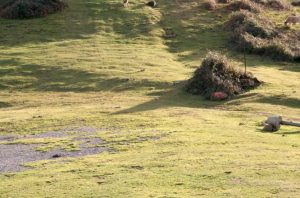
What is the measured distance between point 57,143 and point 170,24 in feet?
126

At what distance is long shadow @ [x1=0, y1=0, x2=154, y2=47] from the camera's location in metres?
57.2

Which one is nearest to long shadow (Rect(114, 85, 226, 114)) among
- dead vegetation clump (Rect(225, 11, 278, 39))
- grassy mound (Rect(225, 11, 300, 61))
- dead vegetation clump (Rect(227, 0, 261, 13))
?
grassy mound (Rect(225, 11, 300, 61))

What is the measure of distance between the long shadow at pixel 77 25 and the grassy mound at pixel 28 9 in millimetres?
929

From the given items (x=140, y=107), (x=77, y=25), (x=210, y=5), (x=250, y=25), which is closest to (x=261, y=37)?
(x=250, y=25)

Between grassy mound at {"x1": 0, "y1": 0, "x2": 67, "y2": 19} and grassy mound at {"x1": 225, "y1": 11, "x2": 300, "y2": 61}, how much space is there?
1997cm

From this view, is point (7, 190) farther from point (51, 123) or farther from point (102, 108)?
point (102, 108)

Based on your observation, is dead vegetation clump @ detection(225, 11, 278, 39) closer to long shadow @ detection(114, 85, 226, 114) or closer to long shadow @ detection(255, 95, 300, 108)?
long shadow @ detection(114, 85, 226, 114)

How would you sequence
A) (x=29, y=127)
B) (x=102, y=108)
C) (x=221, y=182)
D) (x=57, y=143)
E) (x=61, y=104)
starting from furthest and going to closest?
(x=61, y=104), (x=102, y=108), (x=29, y=127), (x=57, y=143), (x=221, y=182)

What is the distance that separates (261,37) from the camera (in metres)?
57.0

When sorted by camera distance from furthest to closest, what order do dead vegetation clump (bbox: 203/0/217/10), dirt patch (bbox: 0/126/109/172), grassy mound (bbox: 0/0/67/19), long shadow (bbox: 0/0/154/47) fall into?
dead vegetation clump (bbox: 203/0/217/10) → grassy mound (bbox: 0/0/67/19) → long shadow (bbox: 0/0/154/47) → dirt patch (bbox: 0/126/109/172)

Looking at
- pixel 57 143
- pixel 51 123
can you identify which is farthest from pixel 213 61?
→ pixel 57 143

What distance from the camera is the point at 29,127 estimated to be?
30578mm

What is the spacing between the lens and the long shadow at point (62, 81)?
140ft

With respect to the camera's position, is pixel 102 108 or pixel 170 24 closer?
pixel 102 108
